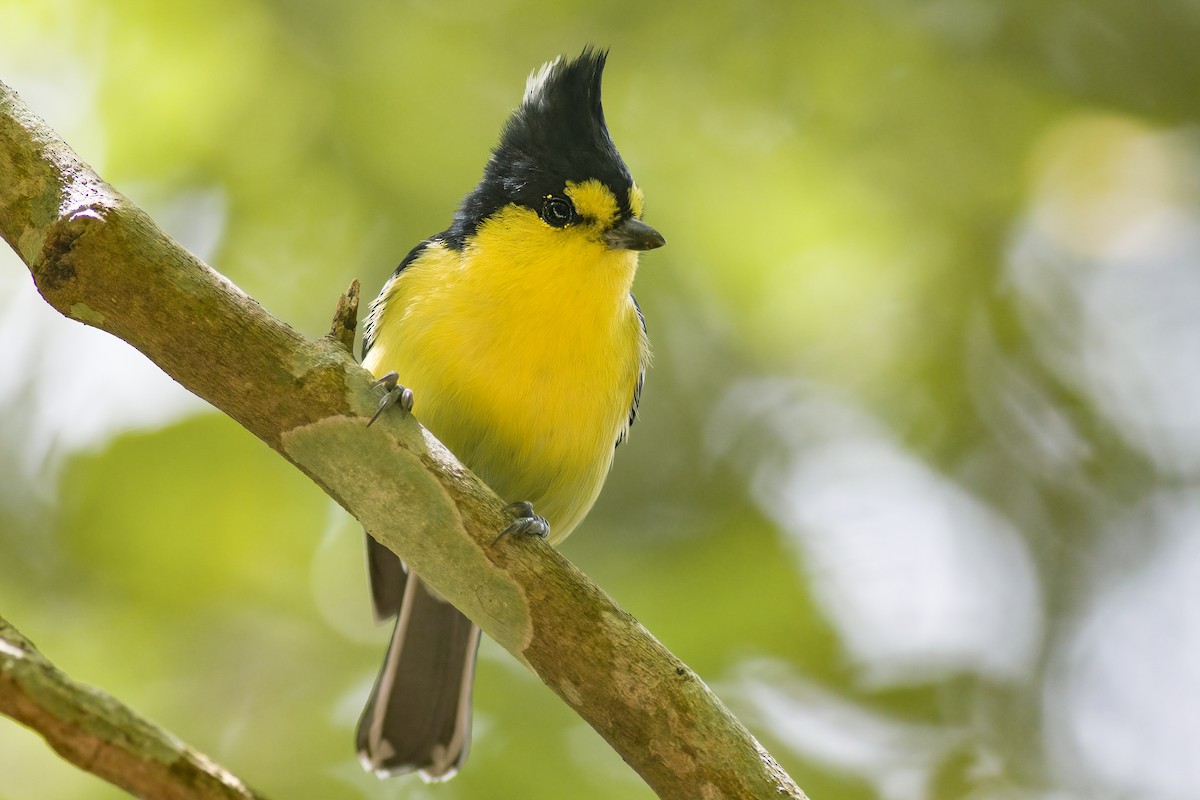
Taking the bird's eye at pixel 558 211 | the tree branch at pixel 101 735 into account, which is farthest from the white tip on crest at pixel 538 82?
the tree branch at pixel 101 735

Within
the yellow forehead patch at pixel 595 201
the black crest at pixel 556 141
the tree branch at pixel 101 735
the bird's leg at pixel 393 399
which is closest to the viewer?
the tree branch at pixel 101 735

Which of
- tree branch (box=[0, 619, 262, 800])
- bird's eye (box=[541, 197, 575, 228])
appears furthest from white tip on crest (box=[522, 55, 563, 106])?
tree branch (box=[0, 619, 262, 800])

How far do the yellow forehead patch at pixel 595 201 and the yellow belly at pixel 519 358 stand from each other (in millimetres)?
85

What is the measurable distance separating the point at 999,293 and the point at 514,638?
2.74 meters

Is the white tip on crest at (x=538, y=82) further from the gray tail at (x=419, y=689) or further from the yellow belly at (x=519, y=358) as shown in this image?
the gray tail at (x=419, y=689)

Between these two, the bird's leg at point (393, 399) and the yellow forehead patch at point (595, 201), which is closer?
the bird's leg at point (393, 399)

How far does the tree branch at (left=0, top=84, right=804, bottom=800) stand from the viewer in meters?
2.06

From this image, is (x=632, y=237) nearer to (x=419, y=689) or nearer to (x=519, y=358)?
(x=519, y=358)

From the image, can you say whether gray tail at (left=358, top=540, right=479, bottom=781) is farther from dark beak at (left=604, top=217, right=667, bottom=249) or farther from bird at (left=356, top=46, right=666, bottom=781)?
dark beak at (left=604, top=217, right=667, bottom=249)

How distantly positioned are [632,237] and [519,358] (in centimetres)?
43

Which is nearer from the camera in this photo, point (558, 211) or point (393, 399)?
point (393, 399)

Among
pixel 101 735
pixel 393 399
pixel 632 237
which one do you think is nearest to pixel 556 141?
pixel 632 237

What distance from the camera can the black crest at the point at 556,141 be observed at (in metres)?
3.24

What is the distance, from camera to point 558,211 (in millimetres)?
3199
